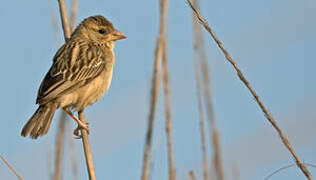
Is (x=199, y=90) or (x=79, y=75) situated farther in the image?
(x=79, y=75)

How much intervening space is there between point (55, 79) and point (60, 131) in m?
0.68

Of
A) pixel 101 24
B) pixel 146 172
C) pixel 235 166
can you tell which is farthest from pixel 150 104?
pixel 101 24

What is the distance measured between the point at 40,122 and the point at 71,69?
0.68 meters

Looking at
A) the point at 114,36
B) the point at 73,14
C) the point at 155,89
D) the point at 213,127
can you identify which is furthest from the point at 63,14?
the point at 213,127

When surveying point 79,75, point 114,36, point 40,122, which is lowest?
point 40,122

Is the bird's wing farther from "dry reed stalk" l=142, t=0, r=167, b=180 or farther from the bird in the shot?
"dry reed stalk" l=142, t=0, r=167, b=180

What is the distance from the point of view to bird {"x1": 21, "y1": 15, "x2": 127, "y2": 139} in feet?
13.6

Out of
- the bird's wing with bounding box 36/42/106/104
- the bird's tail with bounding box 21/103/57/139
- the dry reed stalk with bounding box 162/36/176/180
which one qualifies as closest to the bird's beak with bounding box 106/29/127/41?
the bird's wing with bounding box 36/42/106/104

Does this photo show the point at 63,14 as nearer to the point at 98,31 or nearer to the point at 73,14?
the point at 73,14

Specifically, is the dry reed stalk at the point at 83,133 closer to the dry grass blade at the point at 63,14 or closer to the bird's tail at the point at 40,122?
the dry grass blade at the point at 63,14

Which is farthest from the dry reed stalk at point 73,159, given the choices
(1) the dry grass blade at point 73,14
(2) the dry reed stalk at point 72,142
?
(1) the dry grass blade at point 73,14

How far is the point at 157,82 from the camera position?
3.67 metres

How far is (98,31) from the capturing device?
520 centimetres

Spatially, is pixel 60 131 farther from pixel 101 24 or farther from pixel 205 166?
pixel 101 24
